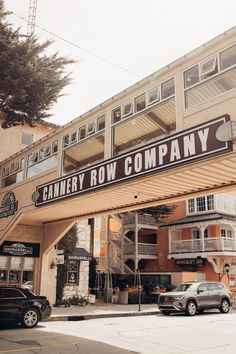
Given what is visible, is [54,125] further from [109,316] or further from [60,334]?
[60,334]

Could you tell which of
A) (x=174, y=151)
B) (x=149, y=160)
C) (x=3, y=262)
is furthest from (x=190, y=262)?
(x=174, y=151)

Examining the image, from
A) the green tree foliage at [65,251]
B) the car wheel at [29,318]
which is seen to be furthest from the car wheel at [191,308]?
the car wheel at [29,318]

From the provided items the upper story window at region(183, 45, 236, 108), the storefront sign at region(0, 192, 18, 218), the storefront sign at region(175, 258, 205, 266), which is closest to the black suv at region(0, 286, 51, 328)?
the storefront sign at region(0, 192, 18, 218)

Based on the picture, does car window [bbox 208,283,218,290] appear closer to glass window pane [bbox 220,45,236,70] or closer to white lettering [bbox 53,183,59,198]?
white lettering [bbox 53,183,59,198]

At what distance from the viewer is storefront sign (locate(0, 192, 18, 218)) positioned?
19.0m

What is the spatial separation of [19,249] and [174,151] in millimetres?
12517

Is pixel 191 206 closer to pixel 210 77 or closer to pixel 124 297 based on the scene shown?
pixel 124 297

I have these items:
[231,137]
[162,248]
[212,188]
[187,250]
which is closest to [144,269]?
[162,248]

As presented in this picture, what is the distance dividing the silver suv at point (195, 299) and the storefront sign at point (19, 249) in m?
6.97

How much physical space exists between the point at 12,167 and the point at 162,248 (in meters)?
17.9

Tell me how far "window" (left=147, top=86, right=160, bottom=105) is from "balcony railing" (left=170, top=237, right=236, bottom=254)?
19342 mm

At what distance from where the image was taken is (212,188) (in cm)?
1232

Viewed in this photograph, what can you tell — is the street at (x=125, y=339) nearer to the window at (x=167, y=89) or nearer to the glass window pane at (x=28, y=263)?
the glass window pane at (x=28, y=263)

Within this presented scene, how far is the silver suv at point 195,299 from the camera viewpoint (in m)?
18.7
